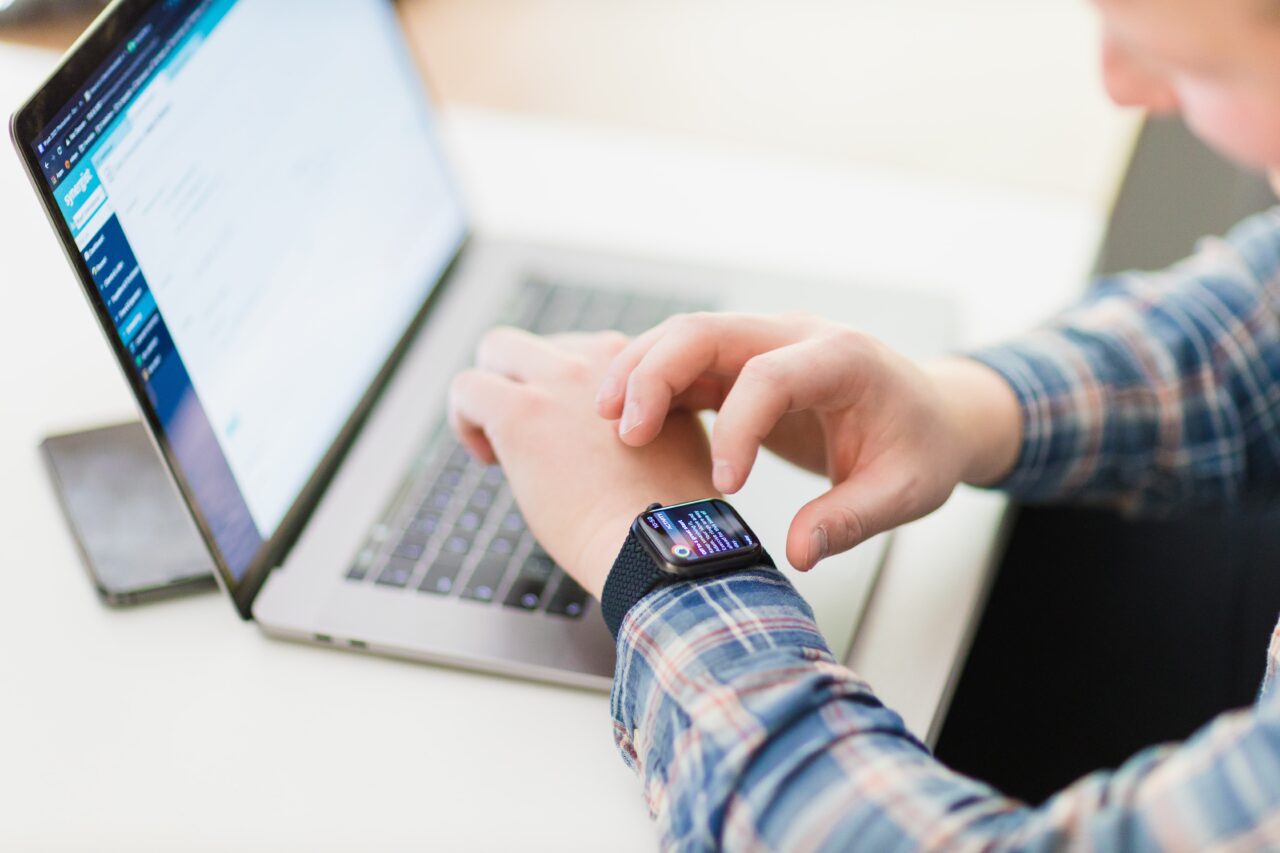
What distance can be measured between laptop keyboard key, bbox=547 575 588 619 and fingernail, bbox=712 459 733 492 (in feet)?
0.34

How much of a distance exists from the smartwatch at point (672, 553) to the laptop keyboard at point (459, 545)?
0.07 meters

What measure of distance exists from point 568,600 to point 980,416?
261 millimetres

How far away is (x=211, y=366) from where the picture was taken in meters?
0.61

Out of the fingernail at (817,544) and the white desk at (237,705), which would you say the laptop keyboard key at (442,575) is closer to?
the white desk at (237,705)

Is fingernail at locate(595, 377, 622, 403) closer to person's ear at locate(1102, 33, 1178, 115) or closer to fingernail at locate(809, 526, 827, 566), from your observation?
fingernail at locate(809, 526, 827, 566)

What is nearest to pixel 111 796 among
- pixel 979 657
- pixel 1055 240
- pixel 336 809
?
pixel 336 809

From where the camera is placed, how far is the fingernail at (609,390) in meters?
0.62

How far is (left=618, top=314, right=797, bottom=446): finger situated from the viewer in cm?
61

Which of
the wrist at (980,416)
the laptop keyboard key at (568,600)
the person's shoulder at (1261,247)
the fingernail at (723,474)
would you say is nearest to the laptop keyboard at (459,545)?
the laptop keyboard key at (568,600)

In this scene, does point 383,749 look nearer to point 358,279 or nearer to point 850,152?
point 358,279

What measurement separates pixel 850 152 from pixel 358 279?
3.02 feet

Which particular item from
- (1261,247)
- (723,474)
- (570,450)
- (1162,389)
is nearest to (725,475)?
(723,474)

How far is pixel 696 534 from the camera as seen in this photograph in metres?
0.57

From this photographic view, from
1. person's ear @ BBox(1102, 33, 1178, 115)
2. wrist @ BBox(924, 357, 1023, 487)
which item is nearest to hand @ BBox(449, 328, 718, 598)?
wrist @ BBox(924, 357, 1023, 487)
